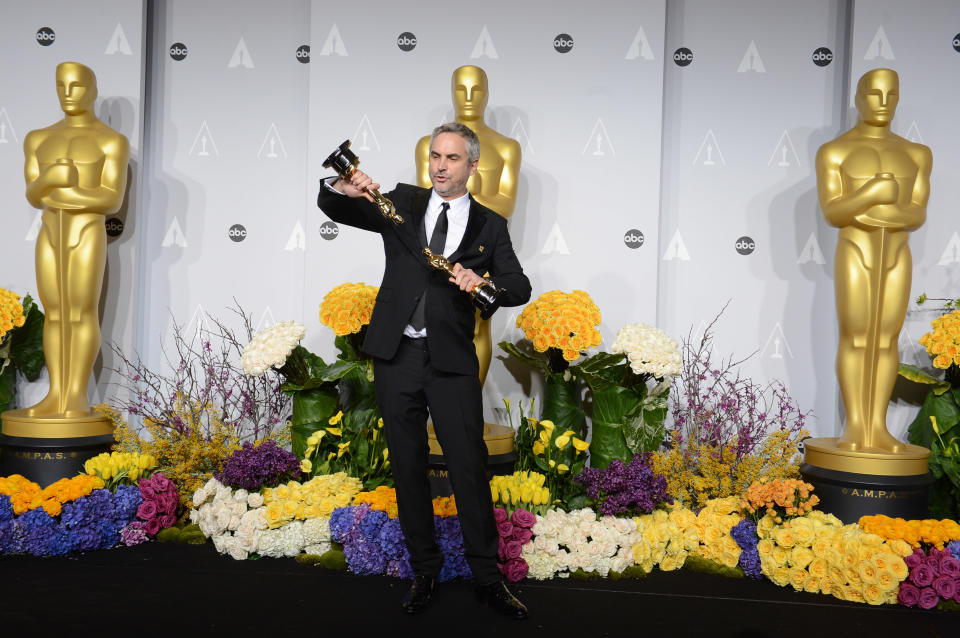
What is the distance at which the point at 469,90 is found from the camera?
4.18 meters

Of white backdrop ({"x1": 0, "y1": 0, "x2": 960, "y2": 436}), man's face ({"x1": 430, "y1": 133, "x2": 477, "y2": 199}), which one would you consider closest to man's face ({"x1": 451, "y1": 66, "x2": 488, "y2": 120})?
white backdrop ({"x1": 0, "y1": 0, "x2": 960, "y2": 436})

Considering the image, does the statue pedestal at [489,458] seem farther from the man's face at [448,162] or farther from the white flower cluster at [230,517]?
the man's face at [448,162]

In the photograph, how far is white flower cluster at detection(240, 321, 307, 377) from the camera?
3.85 m

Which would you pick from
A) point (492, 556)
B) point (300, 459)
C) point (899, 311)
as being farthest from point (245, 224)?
point (899, 311)

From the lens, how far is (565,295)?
4070 millimetres

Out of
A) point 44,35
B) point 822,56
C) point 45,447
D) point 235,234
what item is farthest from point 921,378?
point 44,35

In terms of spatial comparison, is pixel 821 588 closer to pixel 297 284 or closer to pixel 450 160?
pixel 450 160

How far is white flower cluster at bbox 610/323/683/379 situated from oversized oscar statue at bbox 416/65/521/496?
68 centimetres

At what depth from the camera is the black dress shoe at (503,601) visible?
2.85 metres

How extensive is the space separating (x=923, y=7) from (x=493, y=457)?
348 centimetres

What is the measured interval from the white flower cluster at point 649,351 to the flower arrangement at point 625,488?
431 mm

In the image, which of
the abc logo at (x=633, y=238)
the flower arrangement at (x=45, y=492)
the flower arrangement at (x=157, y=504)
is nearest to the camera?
the flower arrangement at (x=45, y=492)

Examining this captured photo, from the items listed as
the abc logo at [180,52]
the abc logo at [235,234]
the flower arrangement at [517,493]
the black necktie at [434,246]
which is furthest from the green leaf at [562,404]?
the abc logo at [180,52]

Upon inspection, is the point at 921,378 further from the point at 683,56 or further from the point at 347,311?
the point at 347,311
